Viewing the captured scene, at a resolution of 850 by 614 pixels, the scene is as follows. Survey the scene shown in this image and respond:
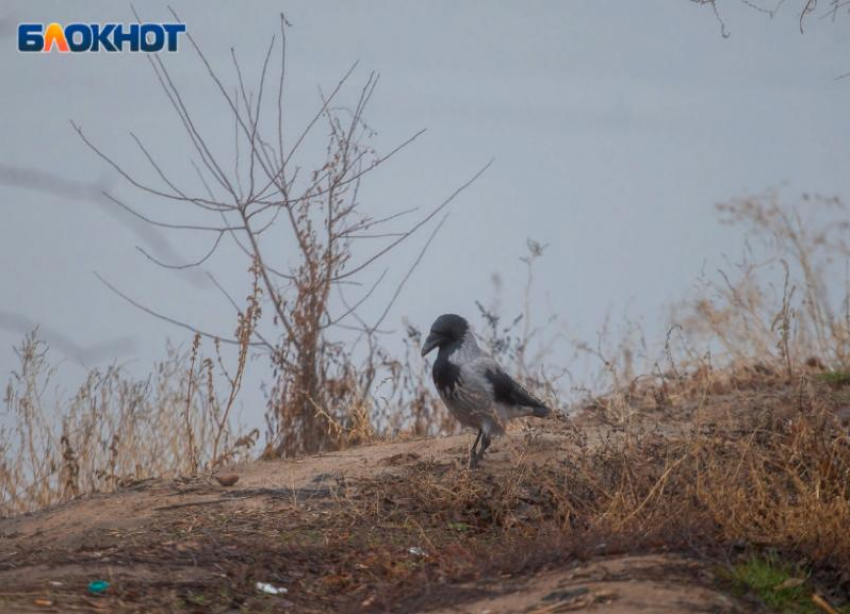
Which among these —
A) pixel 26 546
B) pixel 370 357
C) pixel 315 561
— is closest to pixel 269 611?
pixel 315 561

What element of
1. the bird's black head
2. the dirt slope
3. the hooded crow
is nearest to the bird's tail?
the hooded crow

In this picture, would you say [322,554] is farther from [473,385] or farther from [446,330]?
[446,330]

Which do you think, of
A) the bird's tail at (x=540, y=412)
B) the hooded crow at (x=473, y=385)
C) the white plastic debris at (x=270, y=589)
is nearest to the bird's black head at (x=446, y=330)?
the hooded crow at (x=473, y=385)

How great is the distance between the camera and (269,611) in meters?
5.21

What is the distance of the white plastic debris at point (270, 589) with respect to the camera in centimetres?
541

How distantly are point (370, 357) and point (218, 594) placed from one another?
435cm

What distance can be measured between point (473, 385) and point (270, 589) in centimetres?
205

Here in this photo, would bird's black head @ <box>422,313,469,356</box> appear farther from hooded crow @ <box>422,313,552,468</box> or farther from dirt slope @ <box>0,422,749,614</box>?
dirt slope @ <box>0,422,749,614</box>

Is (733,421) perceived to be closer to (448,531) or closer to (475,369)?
(475,369)

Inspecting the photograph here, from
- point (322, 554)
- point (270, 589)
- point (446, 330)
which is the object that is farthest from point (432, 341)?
point (270, 589)

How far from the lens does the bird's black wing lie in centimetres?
715

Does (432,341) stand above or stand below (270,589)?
above

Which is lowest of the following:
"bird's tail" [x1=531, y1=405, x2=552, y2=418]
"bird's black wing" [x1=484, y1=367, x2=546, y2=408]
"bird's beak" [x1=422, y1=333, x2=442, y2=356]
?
"bird's tail" [x1=531, y1=405, x2=552, y2=418]

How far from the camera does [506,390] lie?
720cm
